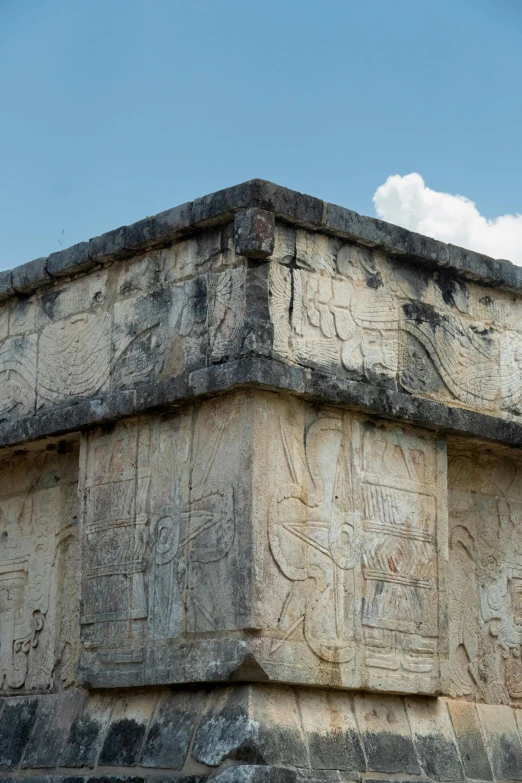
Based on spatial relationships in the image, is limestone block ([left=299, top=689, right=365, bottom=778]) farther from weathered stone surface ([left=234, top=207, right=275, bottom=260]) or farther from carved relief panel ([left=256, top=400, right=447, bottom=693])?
weathered stone surface ([left=234, top=207, right=275, bottom=260])

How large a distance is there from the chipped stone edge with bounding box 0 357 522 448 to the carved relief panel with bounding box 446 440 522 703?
1.00ft

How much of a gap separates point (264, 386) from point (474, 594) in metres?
2.40

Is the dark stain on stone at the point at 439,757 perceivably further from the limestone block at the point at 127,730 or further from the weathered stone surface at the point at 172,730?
the limestone block at the point at 127,730

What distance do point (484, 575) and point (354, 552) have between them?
155 cm

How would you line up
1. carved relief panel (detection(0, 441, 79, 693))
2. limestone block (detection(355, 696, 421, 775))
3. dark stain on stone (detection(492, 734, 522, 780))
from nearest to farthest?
1. limestone block (detection(355, 696, 421, 775))
2. dark stain on stone (detection(492, 734, 522, 780))
3. carved relief panel (detection(0, 441, 79, 693))

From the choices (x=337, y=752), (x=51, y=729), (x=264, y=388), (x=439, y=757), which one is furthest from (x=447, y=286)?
(x=51, y=729)

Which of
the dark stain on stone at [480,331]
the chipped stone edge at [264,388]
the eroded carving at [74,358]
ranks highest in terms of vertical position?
the dark stain on stone at [480,331]

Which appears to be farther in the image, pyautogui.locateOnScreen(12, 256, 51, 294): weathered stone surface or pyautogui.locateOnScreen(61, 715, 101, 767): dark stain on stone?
pyautogui.locateOnScreen(12, 256, 51, 294): weathered stone surface

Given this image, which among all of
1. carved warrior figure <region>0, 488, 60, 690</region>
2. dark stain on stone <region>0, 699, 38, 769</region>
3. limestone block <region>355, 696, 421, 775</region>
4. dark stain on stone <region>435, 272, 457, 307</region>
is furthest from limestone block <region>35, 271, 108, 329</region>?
limestone block <region>355, 696, 421, 775</region>

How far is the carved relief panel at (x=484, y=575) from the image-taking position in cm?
896

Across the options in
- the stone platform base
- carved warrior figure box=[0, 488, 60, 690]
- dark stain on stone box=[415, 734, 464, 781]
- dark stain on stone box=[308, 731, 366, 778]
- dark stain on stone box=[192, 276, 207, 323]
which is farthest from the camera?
carved warrior figure box=[0, 488, 60, 690]

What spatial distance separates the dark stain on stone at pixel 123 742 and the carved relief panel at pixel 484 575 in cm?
212

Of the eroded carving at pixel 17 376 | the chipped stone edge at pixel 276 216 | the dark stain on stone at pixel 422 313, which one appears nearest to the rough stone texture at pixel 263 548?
the dark stain on stone at pixel 422 313

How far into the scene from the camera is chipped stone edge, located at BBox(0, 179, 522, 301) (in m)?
8.00
